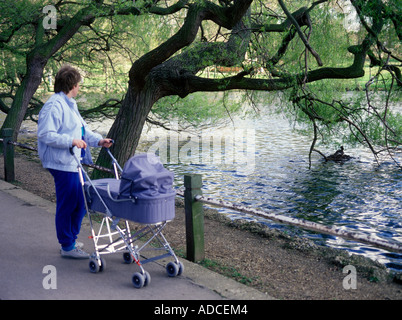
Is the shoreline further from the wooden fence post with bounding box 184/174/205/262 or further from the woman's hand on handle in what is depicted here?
the woman's hand on handle

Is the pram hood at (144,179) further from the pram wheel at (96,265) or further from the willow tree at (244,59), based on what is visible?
the willow tree at (244,59)

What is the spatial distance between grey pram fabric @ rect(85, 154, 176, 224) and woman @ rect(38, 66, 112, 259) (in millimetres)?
625

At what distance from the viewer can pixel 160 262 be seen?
528 centimetres

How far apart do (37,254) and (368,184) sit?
11208 millimetres

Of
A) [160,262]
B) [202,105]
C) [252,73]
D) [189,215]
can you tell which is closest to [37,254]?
[160,262]

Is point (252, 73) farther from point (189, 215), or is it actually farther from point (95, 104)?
point (95, 104)

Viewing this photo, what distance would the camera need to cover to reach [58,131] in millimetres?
5094

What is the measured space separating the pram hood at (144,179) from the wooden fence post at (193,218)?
2.39 feet

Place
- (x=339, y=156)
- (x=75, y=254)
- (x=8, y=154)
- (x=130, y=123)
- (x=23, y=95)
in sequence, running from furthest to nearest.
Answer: (x=339, y=156) < (x=23, y=95) < (x=130, y=123) < (x=8, y=154) < (x=75, y=254)

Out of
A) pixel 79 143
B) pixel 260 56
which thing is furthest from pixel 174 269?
pixel 260 56

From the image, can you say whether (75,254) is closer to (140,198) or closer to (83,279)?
(83,279)

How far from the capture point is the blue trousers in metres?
5.15

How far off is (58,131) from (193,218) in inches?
64.9

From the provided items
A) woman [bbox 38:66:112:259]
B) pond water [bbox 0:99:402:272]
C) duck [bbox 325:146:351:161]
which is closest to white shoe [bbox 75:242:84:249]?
woman [bbox 38:66:112:259]
